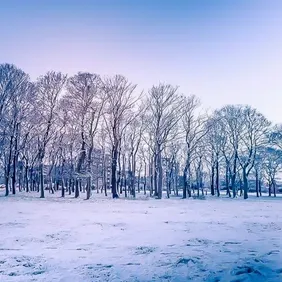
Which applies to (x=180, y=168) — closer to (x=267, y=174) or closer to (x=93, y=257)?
(x=267, y=174)

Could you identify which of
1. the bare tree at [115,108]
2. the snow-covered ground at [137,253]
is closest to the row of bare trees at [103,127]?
the bare tree at [115,108]

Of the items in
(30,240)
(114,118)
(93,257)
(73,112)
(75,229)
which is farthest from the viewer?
(114,118)

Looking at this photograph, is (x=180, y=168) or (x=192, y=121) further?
(x=180, y=168)

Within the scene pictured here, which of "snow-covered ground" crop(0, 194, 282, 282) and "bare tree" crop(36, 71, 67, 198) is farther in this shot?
"bare tree" crop(36, 71, 67, 198)

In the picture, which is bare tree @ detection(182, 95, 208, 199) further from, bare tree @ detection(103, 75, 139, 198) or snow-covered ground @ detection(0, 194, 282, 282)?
snow-covered ground @ detection(0, 194, 282, 282)

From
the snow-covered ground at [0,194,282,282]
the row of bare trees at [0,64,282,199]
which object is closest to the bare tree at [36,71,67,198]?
the row of bare trees at [0,64,282,199]

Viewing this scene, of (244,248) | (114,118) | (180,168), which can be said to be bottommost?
(244,248)

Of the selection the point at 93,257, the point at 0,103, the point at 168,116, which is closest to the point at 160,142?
the point at 168,116

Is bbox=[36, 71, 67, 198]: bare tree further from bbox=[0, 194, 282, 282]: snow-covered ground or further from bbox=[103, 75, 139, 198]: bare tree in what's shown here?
bbox=[0, 194, 282, 282]: snow-covered ground

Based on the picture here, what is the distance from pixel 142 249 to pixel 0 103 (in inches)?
1139

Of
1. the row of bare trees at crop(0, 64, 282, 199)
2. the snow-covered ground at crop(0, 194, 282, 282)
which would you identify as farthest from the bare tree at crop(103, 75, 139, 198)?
the snow-covered ground at crop(0, 194, 282, 282)

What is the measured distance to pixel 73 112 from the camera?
118 ft

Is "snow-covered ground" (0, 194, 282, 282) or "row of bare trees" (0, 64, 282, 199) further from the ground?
"row of bare trees" (0, 64, 282, 199)

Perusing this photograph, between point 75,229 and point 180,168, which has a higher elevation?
point 180,168
